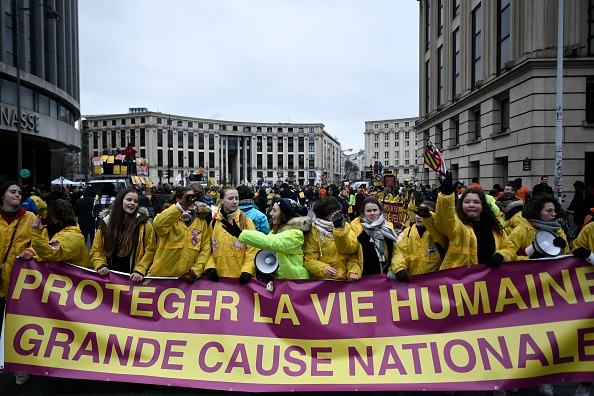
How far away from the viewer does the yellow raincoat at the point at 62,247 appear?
162 inches

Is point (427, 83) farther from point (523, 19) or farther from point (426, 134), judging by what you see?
point (523, 19)

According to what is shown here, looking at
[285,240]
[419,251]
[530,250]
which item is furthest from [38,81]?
[530,250]

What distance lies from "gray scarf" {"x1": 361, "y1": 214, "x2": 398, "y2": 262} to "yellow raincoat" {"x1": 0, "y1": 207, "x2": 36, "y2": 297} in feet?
11.7

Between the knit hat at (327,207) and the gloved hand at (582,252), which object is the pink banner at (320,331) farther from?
the knit hat at (327,207)

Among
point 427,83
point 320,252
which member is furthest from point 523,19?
point 320,252

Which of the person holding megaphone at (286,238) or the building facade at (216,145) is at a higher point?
the building facade at (216,145)

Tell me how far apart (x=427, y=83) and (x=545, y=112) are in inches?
653

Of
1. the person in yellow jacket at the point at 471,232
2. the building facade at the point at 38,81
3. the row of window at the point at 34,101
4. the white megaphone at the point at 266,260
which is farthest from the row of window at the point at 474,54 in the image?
the row of window at the point at 34,101

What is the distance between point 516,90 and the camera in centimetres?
1720

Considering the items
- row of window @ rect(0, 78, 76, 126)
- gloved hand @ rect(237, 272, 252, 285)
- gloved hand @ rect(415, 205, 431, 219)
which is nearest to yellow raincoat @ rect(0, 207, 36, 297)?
gloved hand @ rect(237, 272, 252, 285)

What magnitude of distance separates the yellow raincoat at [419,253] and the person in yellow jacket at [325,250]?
493 mm

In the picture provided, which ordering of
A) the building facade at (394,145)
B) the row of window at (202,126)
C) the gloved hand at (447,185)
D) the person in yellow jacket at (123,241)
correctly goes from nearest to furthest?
the gloved hand at (447,185), the person in yellow jacket at (123,241), the row of window at (202,126), the building facade at (394,145)

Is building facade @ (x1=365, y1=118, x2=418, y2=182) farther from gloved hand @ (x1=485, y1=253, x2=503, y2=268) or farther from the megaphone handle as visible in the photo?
gloved hand @ (x1=485, y1=253, x2=503, y2=268)

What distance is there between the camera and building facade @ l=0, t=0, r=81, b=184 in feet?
76.3
